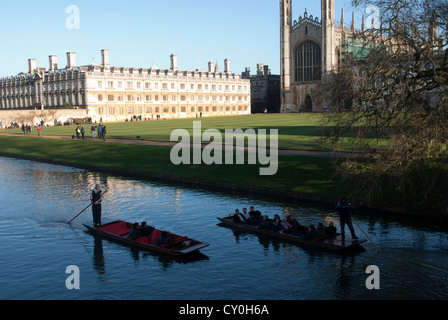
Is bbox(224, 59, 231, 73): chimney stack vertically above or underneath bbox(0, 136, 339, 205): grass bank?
above

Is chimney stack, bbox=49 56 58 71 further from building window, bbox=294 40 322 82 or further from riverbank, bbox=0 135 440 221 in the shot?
riverbank, bbox=0 135 440 221

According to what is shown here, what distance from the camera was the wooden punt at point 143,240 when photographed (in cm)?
1520

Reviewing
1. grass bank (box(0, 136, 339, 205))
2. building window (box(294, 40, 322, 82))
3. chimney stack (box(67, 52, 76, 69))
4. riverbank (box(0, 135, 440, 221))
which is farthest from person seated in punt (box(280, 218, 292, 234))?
chimney stack (box(67, 52, 76, 69))

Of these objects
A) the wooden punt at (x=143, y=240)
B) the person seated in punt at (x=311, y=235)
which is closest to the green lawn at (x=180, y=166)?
the person seated in punt at (x=311, y=235)

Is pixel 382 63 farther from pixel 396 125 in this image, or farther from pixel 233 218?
pixel 233 218

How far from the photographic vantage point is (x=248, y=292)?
1255cm

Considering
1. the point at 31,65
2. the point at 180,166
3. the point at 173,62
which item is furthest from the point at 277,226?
the point at 31,65

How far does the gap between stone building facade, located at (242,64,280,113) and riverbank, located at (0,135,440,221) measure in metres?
85.2

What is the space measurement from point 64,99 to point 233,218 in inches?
3265

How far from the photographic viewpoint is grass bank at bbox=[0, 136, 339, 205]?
24.6m

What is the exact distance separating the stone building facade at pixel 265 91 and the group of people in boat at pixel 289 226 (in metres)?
108

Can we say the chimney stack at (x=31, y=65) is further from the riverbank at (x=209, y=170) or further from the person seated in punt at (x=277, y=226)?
the person seated in punt at (x=277, y=226)

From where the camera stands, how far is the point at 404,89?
54.4 feet

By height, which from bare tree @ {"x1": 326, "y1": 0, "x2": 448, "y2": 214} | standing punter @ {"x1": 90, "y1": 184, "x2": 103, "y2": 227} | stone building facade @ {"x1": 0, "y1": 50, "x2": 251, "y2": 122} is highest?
stone building facade @ {"x1": 0, "y1": 50, "x2": 251, "y2": 122}
